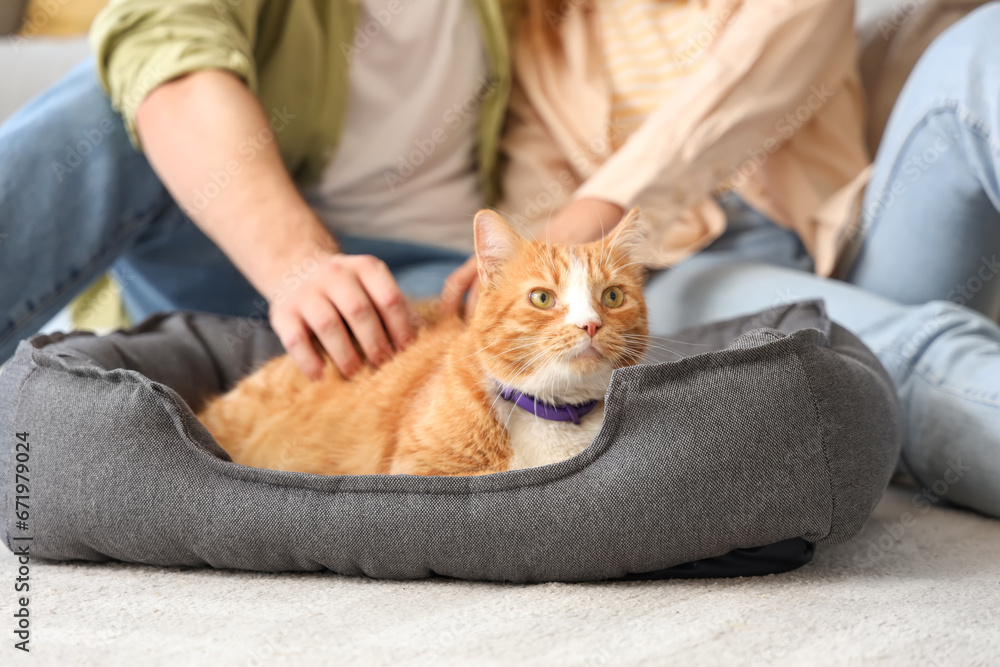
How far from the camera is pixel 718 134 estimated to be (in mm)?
1719

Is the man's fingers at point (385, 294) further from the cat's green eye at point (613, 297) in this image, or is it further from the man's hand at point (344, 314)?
the cat's green eye at point (613, 297)

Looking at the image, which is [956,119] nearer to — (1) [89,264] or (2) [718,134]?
(2) [718,134]

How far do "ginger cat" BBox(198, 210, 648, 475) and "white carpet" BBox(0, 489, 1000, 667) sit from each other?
184 millimetres

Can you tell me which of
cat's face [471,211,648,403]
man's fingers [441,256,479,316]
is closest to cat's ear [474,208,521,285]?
cat's face [471,211,648,403]

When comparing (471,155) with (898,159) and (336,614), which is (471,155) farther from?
(336,614)

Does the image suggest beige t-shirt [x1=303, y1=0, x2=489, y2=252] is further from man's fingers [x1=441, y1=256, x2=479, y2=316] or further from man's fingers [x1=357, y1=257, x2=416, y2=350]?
man's fingers [x1=357, y1=257, x2=416, y2=350]

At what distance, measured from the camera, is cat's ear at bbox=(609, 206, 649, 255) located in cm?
113

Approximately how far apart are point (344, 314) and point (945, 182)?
1.21 metres

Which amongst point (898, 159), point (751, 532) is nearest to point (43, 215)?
point (751, 532)

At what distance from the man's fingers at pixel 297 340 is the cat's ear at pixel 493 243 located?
0.34 metres

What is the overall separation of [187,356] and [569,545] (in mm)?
894

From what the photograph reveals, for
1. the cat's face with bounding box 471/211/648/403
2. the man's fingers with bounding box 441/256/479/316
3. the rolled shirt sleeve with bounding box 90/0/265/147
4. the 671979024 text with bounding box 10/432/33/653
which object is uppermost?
the rolled shirt sleeve with bounding box 90/0/265/147

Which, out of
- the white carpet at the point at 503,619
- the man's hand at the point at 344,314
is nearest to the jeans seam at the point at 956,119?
the white carpet at the point at 503,619

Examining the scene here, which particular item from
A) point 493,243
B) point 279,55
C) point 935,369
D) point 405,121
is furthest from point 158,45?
point 935,369
